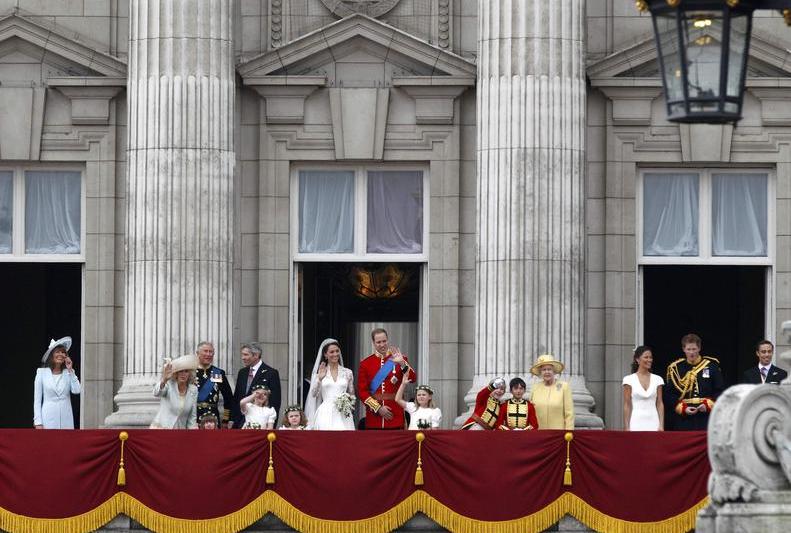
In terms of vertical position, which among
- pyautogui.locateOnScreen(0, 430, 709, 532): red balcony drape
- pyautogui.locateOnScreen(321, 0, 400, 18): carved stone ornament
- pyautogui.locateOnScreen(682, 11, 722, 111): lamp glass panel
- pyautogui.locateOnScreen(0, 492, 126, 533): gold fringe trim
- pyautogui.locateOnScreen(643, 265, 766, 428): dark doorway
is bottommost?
pyautogui.locateOnScreen(0, 492, 126, 533): gold fringe trim

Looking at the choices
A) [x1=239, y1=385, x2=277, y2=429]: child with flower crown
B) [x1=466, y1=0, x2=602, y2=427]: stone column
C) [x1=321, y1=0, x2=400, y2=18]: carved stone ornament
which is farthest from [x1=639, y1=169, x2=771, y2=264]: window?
[x1=239, y1=385, x2=277, y2=429]: child with flower crown

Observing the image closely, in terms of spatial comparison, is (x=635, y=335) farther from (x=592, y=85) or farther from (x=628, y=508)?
(x=628, y=508)

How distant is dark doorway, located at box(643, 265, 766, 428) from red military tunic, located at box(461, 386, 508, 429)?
7.19m

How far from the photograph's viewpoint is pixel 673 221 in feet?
107

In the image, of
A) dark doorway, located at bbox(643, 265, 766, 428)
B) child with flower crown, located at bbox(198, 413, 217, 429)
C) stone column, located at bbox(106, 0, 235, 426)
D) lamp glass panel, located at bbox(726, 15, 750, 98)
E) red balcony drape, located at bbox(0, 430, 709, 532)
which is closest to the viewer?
lamp glass panel, located at bbox(726, 15, 750, 98)

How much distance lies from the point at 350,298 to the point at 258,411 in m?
7.37

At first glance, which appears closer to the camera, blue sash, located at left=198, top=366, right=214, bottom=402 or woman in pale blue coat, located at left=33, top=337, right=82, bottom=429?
blue sash, located at left=198, top=366, right=214, bottom=402

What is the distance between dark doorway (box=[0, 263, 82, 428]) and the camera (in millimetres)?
36969

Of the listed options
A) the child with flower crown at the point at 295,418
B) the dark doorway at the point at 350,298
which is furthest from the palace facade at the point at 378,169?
the child with flower crown at the point at 295,418

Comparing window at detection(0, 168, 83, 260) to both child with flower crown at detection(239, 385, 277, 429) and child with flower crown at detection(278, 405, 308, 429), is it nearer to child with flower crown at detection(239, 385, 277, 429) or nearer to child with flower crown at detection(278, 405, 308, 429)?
child with flower crown at detection(239, 385, 277, 429)

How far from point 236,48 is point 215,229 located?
301 centimetres

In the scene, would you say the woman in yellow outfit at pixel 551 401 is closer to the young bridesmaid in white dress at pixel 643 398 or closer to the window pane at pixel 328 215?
the young bridesmaid in white dress at pixel 643 398

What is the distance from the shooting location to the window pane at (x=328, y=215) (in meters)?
32.7

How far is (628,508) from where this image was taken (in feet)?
85.9
